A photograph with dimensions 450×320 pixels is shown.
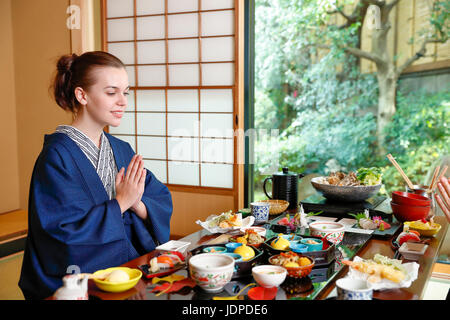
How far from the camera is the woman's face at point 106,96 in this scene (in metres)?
1.95

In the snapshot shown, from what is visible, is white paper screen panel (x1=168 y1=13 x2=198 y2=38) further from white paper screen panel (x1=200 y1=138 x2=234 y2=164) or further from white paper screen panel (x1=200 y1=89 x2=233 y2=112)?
white paper screen panel (x1=200 y1=138 x2=234 y2=164)

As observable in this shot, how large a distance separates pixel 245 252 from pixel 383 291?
17.6 inches

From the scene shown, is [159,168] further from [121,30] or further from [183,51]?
[121,30]

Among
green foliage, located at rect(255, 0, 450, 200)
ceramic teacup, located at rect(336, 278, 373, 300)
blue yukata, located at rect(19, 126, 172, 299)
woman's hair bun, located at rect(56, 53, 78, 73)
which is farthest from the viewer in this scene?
green foliage, located at rect(255, 0, 450, 200)

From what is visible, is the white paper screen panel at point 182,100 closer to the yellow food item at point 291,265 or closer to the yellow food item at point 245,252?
the yellow food item at point 245,252

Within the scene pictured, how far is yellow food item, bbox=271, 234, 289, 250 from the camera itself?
5.00 feet

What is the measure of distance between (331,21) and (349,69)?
767mm

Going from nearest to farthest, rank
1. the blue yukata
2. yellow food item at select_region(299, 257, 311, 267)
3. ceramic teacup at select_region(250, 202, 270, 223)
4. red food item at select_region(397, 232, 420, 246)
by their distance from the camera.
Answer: yellow food item at select_region(299, 257, 311, 267)
the blue yukata
red food item at select_region(397, 232, 420, 246)
ceramic teacup at select_region(250, 202, 270, 223)

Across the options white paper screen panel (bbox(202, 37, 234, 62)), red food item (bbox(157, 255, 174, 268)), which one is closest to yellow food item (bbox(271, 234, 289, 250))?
red food item (bbox(157, 255, 174, 268))

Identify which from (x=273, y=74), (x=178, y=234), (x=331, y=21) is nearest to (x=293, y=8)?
(x=331, y=21)

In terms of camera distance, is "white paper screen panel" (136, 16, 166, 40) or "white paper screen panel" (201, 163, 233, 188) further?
"white paper screen panel" (136, 16, 166, 40)

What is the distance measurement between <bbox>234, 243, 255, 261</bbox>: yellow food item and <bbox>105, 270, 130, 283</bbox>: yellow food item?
38 centimetres

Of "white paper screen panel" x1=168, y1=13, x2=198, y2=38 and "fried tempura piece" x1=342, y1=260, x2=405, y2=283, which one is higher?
"white paper screen panel" x1=168, y1=13, x2=198, y2=38

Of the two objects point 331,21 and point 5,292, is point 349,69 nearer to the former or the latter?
point 331,21
